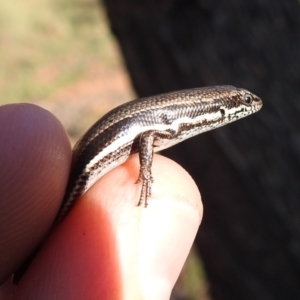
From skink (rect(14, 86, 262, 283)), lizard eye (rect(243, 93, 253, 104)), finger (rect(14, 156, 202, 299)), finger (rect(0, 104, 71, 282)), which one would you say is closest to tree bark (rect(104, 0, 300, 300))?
lizard eye (rect(243, 93, 253, 104))

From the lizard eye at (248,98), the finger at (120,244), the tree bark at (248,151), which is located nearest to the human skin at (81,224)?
the finger at (120,244)

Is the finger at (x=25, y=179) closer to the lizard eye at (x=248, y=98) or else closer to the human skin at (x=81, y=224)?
the human skin at (x=81, y=224)

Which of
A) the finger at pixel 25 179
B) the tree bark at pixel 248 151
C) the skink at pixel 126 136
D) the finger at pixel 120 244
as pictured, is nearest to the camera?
the finger at pixel 120 244

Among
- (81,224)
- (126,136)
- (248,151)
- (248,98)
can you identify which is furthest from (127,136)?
(248,151)

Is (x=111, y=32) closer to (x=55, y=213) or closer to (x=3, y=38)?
(x=3, y=38)

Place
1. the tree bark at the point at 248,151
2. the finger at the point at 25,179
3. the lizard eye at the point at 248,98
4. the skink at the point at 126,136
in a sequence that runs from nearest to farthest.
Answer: the finger at the point at 25,179 → the skink at the point at 126,136 → the lizard eye at the point at 248,98 → the tree bark at the point at 248,151

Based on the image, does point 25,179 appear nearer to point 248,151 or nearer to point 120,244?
point 120,244

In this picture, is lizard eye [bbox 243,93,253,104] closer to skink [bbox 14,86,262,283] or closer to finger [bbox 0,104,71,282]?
skink [bbox 14,86,262,283]
